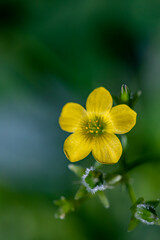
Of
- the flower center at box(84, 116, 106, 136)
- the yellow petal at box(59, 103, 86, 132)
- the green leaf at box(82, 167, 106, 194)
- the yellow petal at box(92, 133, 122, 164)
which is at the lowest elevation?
the green leaf at box(82, 167, 106, 194)

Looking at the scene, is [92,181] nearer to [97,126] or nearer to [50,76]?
[97,126]

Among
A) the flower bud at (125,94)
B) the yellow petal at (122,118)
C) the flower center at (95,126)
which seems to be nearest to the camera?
the yellow petal at (122,118)

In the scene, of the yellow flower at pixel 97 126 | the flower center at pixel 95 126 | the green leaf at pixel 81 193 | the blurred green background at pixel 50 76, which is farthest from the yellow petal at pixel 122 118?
the blurred green background at pixel 50 76

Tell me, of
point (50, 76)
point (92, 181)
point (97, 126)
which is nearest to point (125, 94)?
point (97, 126)

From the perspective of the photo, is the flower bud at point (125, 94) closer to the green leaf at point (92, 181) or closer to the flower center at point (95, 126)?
the flower center at point (95, 126)

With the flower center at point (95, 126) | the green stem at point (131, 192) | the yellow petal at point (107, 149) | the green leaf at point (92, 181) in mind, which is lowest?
the green stem at point (131, 192)

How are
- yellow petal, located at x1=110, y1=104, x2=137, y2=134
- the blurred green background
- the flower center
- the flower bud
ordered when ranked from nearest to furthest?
yellow petal, located at x1=110, y1=104, x2=137, y2=134 < the flower bud < the flower center < the blurred green background

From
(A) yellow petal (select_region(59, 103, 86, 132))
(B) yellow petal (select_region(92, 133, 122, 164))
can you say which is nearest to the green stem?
(B) yellow petal (select_region(92, 133, 122, 164))

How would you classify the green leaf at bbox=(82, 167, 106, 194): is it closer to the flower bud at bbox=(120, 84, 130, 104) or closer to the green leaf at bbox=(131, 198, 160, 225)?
the green leaf at bbox=(131, 198, 160, 225)
